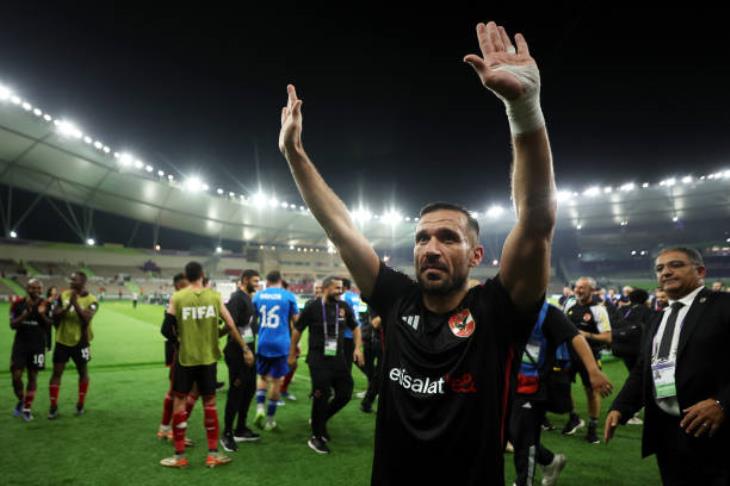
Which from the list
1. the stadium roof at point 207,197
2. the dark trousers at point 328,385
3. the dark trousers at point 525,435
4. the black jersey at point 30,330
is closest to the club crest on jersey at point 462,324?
the dark trousers at point 525,435

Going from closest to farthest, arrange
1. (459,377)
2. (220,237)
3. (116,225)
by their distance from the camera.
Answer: (459,377) → (116,225) → (220,237)

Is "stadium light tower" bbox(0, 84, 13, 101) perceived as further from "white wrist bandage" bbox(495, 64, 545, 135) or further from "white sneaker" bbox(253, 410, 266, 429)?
"white wrist bandage" bbox(495, 64, 545, 135)

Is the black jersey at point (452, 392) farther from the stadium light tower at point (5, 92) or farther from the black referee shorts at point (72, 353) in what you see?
the stadium light tower at point (5, 92)

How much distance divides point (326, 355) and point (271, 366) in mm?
1318

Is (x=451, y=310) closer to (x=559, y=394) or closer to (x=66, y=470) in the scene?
(x=559, y=394)

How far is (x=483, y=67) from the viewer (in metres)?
1.50

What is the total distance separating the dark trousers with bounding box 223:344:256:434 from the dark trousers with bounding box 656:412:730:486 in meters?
4.82

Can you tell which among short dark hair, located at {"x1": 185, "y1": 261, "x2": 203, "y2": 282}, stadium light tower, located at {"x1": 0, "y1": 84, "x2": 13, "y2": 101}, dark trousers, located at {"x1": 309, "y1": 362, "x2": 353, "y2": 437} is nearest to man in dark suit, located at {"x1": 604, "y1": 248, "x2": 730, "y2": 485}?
dark trousers, located at {"x1": 309, "y1": 362, "x2": 353, "y2": 437}

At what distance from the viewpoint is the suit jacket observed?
2.81 metres

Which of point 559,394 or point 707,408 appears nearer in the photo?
point 707,408

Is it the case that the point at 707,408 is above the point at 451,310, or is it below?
below

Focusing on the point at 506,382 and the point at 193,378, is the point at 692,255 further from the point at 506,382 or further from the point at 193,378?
the point at 193,378

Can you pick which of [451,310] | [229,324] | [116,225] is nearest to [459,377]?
[451,310]

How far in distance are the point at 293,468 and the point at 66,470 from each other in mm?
2604
